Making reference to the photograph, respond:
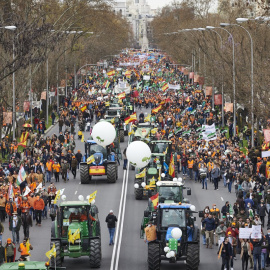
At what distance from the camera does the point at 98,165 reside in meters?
45.0

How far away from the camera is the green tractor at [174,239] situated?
26422mm

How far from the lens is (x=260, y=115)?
52594 mm

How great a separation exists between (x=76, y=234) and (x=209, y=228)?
222 inches

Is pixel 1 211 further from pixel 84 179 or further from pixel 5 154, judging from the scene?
pixel 5 154

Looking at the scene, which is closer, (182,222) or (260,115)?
(182,222)

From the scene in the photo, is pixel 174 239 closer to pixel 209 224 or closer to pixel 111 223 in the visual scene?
pixel 209 224

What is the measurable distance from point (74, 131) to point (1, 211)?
3182cm

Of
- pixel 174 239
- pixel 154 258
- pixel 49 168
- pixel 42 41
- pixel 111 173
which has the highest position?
pixel 42 41

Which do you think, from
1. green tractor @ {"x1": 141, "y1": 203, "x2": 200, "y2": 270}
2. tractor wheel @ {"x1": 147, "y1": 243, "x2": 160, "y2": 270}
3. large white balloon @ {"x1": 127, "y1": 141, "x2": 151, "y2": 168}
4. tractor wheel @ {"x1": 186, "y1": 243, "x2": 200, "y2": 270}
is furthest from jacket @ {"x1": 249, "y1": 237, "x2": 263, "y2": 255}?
large white balloon @ {"x1": 127, "y1": 141, "x2": 151, "y2": 168}

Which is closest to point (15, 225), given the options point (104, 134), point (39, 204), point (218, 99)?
point (39, 204)

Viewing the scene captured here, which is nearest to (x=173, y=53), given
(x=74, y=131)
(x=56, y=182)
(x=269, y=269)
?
(x=74, y=131)

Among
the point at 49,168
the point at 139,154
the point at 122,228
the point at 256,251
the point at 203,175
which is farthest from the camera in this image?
the point at 49,168

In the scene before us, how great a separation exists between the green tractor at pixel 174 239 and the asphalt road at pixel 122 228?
112cm

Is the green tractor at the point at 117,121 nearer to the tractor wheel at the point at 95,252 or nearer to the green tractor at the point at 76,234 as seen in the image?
the green tractor at the point at 76,234
